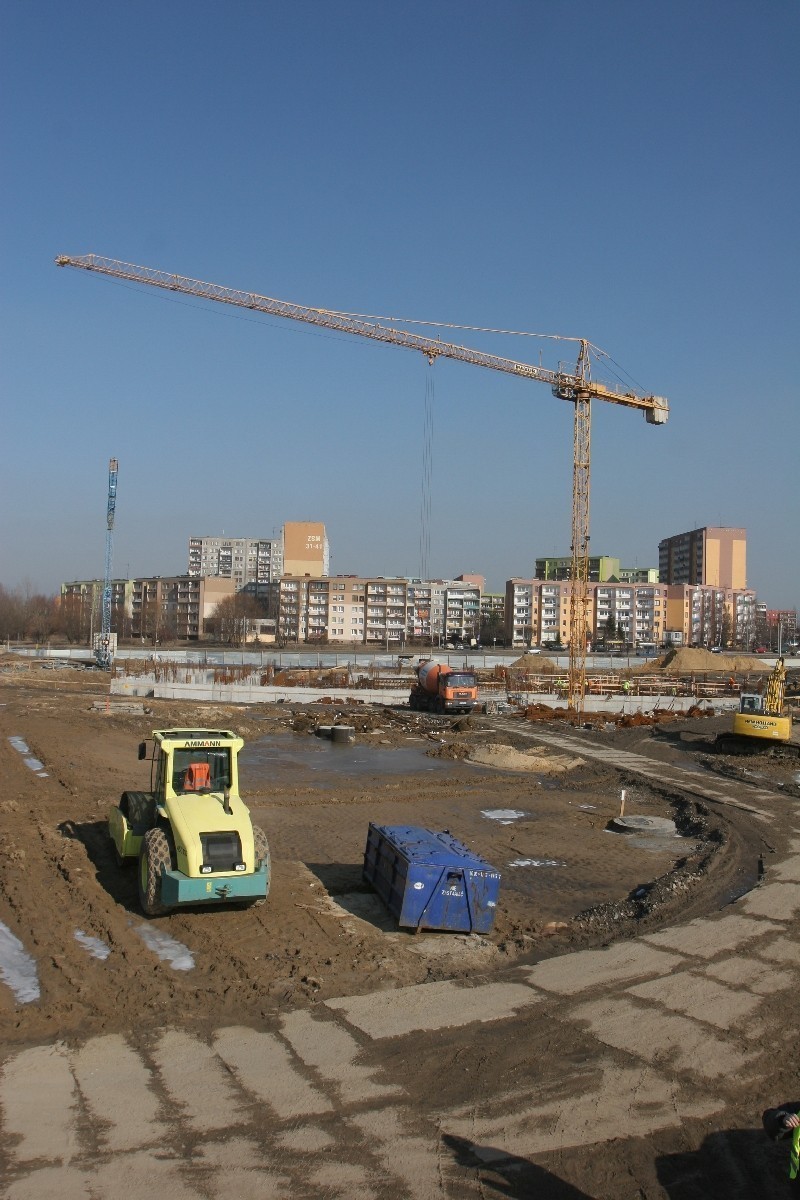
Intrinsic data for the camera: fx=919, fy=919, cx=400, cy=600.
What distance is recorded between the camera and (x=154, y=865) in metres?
11.2

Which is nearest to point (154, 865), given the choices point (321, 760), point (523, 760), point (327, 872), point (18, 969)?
point (18, 969)

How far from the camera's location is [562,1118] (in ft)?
23.5

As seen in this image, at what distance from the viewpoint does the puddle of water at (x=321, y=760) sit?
26188mm

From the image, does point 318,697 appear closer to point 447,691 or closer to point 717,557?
point 447,691

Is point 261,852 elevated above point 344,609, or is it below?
below

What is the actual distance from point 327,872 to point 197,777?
144 inches

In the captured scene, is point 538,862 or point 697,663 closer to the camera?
point 538,862

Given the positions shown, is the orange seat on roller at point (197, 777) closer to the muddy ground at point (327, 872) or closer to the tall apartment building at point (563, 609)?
the muddy ground at point (327, 872)

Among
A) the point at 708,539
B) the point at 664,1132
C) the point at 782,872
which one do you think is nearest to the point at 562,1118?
the point at 664,1132

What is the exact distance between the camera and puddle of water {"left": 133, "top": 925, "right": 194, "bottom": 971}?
10.4m

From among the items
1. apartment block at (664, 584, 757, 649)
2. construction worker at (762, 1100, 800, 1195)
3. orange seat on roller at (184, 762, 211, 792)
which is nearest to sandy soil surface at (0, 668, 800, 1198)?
orange seat on roller at (184, 762, 211, 792)

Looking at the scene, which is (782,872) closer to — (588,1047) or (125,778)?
(588,1047)

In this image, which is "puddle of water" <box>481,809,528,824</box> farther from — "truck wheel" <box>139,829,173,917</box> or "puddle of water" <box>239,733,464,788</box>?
"truck wheel" <box>139,829,173,917</box>

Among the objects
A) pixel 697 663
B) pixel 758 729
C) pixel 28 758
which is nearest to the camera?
pixel 28 758
